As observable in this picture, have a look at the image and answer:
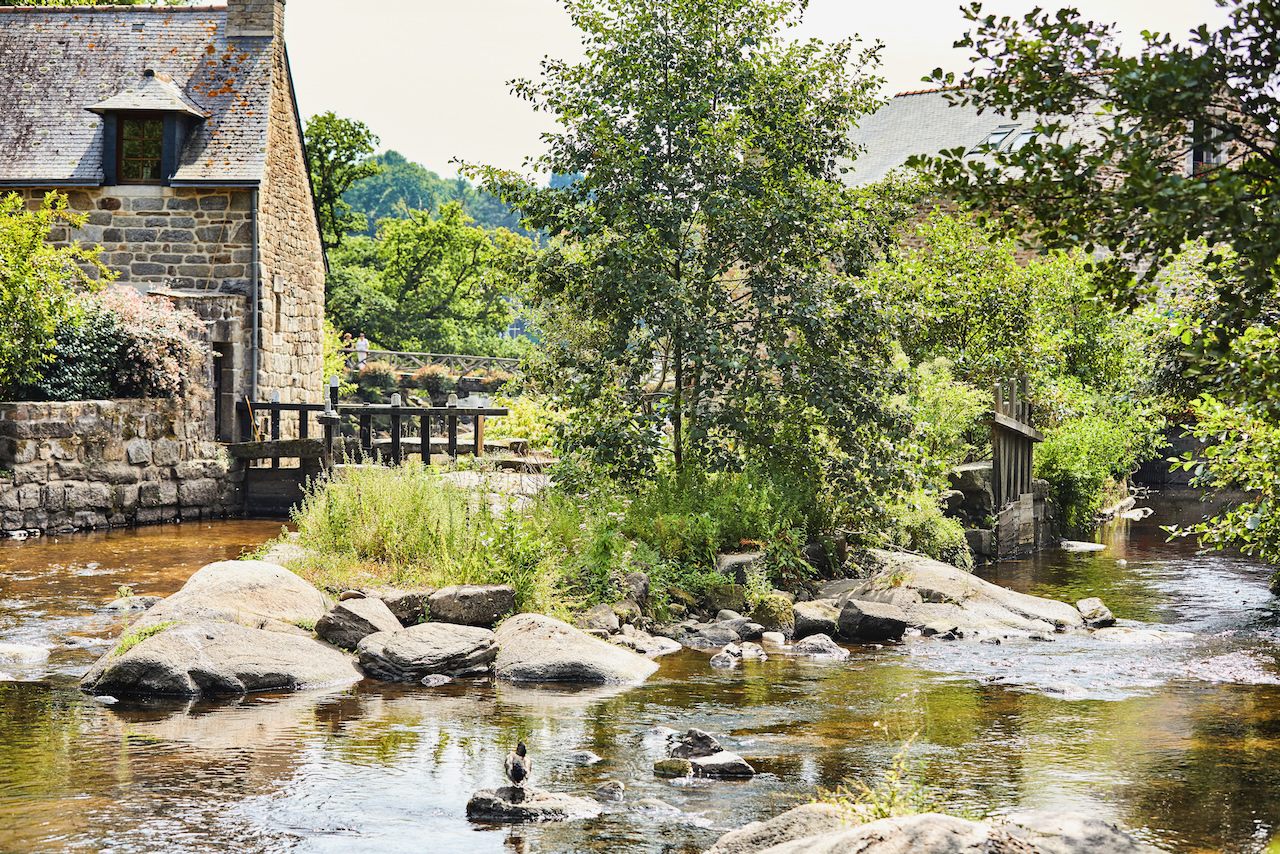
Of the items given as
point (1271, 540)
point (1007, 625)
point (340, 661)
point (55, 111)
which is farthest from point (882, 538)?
point (55, 111)

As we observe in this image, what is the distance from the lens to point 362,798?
21.7 feet

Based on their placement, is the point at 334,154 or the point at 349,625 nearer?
the point at 349,625

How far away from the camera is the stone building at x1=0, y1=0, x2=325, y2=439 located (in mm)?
24047

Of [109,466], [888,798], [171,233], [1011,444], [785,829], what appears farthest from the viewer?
[171,233]

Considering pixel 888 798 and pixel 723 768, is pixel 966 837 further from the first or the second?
pixel 723 768

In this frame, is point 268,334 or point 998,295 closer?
point 998,295

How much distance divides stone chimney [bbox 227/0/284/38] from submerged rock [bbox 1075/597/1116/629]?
1935 centimetres

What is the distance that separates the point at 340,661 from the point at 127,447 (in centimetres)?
1169

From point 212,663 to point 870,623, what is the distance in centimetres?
576

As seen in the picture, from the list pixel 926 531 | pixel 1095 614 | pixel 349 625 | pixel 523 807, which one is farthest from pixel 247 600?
pixel 926 531

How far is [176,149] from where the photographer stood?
2414 cm

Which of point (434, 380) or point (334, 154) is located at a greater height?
point (334, 154)

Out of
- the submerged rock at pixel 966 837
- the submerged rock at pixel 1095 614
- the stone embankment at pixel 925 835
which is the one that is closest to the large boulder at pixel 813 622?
the submerged rock at pixel 1095 614

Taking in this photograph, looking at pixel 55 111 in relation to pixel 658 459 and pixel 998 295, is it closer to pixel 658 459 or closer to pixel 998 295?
pixel 658 459
